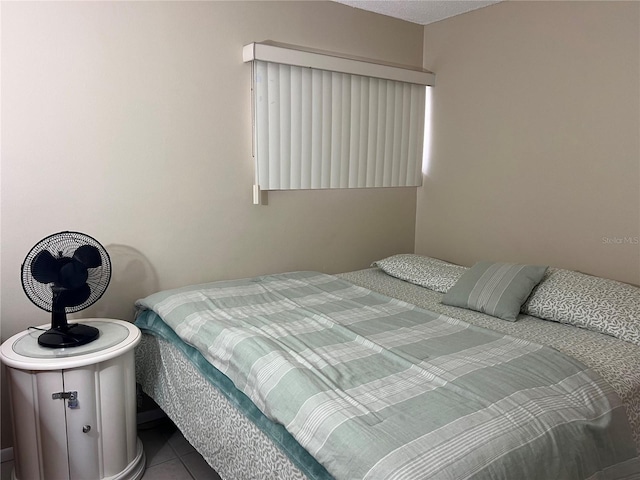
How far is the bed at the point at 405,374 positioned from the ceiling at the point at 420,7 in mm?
1601

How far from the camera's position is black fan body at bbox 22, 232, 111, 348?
198 centimetres

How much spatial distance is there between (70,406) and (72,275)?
0.50m

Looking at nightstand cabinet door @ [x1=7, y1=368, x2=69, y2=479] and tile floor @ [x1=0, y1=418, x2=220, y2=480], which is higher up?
nightstand cabinet door @ [x1=7, y1=368, x2=69, y2=479]

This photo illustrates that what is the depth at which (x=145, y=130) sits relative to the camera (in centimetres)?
250

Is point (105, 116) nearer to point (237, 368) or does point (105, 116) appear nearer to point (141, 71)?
point (141, 71)

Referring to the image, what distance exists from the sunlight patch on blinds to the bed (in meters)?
0.71

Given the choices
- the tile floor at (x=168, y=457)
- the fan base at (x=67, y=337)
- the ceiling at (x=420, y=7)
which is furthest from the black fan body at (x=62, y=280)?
the ceiling at (x=420, y=7)

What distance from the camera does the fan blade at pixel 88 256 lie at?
2.04 metres

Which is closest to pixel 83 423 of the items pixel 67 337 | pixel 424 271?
pixel 67 337

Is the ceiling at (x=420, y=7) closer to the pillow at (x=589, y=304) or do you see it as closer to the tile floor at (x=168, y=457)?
the pillow at (x=589, y=304)

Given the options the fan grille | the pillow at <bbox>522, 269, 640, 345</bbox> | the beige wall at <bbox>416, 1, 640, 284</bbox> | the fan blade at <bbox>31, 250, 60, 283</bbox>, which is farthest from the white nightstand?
the beige wall at <bbox>416, 1, 640, 284</bbox>

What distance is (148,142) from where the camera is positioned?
98.9 inches

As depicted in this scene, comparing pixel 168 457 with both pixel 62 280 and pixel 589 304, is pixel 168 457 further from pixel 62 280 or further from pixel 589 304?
pixel 589 304

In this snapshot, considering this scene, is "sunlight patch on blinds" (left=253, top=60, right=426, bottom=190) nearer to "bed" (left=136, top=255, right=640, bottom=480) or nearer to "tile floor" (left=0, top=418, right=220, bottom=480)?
"bed" (left=136, top=255, right=640, bottom=480)
